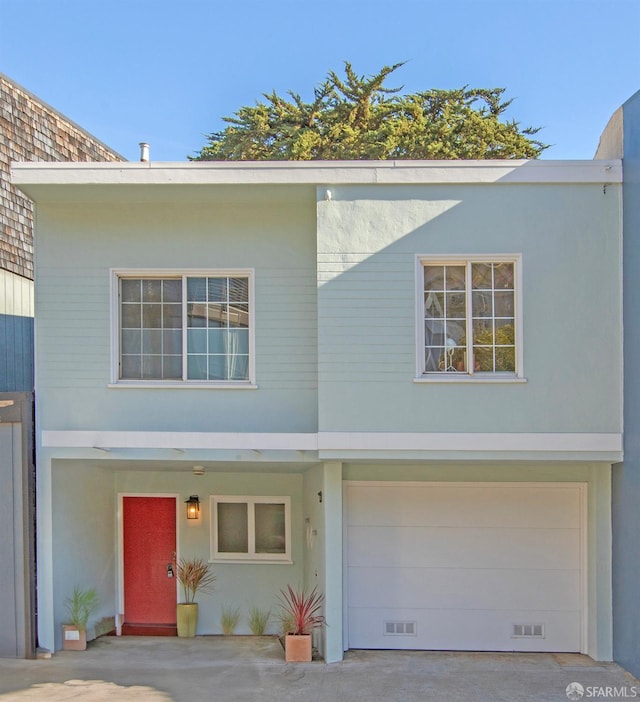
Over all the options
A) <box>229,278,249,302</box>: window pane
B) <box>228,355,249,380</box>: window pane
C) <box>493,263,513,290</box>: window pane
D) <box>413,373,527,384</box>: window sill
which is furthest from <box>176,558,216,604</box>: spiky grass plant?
<box>493,263,513,290</box>: window pane

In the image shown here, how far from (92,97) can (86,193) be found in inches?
350

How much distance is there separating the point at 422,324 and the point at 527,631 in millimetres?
4201

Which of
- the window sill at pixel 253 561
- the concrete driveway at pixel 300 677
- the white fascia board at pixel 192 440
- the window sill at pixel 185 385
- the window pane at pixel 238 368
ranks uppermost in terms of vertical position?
the window pane at pixel 238 368

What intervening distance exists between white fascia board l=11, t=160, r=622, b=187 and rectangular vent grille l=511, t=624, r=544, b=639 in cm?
548

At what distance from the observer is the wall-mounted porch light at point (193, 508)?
10.6m

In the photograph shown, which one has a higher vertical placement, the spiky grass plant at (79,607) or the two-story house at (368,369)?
the two-story house at (368,369)

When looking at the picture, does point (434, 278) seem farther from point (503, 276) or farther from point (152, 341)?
point (152, 341)

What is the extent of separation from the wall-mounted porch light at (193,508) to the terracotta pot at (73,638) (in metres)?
2.10

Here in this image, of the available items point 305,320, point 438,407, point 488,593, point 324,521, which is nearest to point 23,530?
point 324,521

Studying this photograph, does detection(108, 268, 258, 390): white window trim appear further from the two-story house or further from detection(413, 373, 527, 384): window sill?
detection(413, 373, 527, 384): window sill

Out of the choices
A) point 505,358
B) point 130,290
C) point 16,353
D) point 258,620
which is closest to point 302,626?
point 258,620

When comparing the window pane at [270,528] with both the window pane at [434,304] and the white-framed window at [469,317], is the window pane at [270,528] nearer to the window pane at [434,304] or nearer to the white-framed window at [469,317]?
the white-framed window at [469,317]

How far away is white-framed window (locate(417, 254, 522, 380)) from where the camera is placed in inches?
329

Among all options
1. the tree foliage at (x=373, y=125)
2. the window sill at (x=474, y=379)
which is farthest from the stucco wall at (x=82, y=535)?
the tree foliage at (x=373, y=125)
